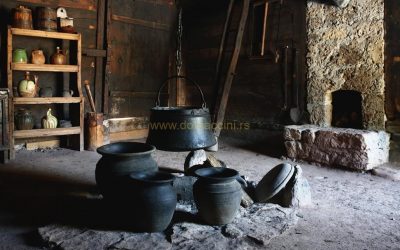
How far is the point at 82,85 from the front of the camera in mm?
5664

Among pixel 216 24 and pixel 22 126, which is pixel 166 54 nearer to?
pixel 216 24

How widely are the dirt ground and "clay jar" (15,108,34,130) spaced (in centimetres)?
41

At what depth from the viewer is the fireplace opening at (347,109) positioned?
4.72 metres

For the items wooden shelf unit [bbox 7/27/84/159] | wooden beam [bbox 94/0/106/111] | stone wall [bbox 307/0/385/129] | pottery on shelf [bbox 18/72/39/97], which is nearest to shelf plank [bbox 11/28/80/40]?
wooden shelf unit [bbox 7/27/84/159]

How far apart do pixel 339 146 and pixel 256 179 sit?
1243 mm

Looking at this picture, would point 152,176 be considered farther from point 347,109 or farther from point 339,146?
point 347,109

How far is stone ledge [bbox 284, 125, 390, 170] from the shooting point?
4039mm

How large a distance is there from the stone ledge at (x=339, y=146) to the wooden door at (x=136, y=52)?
2.98 m

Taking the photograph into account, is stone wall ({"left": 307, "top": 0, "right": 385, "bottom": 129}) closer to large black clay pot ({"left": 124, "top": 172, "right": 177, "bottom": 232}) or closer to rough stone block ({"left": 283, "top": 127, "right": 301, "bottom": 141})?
rough stone block ({"left": 283, "top": 127, "right": 301, "bottom": 141})

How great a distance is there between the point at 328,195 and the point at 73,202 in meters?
2.41

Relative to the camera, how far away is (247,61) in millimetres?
5922

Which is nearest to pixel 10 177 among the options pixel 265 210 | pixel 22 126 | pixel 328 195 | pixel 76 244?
pixel 22 126

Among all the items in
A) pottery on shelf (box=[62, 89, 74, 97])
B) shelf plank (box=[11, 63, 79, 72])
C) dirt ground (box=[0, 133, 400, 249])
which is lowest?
dirt ground (box=[0, 133, 400, 249])

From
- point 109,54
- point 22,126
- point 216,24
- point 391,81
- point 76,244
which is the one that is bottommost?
point 76,244
